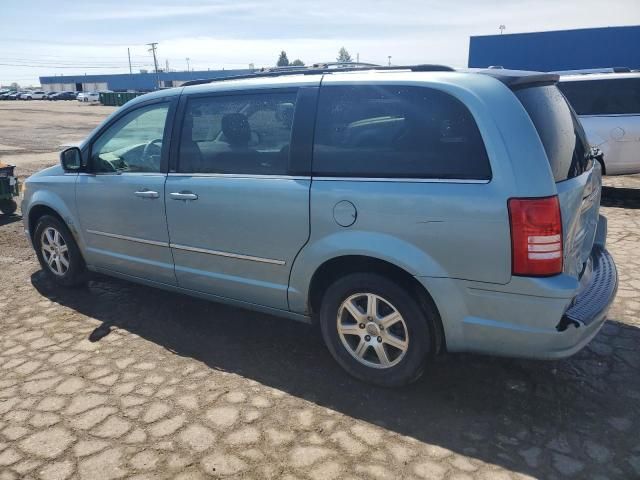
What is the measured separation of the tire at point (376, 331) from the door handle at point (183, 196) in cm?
118

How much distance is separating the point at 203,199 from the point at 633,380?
2.99m

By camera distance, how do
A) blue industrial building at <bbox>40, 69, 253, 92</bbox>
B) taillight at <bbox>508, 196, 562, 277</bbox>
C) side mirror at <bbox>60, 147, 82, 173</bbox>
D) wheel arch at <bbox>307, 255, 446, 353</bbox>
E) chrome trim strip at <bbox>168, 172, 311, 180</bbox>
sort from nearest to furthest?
taillight at <bbox>508, 196, 562, 277</bbox> < wheel arch at <bbox>307, 255, 446, 353</bbox> < chrome trim strip at <bbox>168, 172, 311, 180</bbox> < side mirror at <bbox>60, 147, 82, 173</bbox> < blue industrial building at <bbox>40, 69, 253, 92</bbox>

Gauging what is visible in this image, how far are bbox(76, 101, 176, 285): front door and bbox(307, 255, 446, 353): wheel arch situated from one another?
1.30 meters

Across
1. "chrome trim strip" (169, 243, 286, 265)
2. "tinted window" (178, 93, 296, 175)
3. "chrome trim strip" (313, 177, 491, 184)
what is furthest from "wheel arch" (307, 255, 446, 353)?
"tinted window" (178, 93, 296, 175)

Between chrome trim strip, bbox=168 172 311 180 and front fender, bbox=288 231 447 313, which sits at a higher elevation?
chrome trim strip, bbox=168 172 311 180

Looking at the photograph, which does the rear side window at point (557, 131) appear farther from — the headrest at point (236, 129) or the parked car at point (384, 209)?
the headrest at point (236, 129)

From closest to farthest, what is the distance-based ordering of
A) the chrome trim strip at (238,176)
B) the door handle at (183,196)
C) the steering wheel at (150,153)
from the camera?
the chrome trim strip at (238,176) < the door handle at (183,196) < the steering wheel at (150,153)

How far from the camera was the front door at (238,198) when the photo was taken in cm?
333

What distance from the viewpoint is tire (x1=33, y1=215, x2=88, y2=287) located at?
4.82 meters

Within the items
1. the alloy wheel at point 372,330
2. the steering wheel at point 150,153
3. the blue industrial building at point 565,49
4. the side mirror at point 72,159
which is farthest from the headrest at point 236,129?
the blue industrial building at point 565,49

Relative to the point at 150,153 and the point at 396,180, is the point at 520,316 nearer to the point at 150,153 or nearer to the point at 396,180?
the point at 396,180

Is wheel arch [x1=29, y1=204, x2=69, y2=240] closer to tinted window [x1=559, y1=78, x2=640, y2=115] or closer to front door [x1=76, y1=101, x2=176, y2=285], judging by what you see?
front door [x1=76, y1=101, x2=176, y2=285]

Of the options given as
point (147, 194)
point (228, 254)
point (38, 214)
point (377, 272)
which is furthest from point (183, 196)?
point (38, 214)

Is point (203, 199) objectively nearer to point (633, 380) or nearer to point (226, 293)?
point (226, 293)
